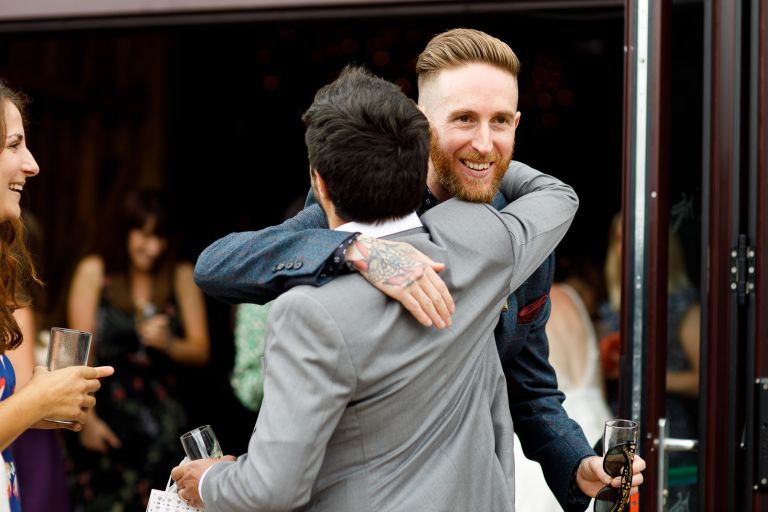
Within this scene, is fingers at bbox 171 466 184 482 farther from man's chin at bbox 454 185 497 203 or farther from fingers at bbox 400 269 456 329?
man's chin at bbox 454 185 497 203

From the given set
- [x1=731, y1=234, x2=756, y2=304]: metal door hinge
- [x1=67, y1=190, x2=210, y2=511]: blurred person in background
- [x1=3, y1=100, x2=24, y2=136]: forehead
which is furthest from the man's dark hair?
[x1=67, y1=190, x2=210, y2=511]: blurred person in background

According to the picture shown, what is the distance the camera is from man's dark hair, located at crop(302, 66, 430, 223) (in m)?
1.48

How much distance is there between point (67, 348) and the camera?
1.97 m

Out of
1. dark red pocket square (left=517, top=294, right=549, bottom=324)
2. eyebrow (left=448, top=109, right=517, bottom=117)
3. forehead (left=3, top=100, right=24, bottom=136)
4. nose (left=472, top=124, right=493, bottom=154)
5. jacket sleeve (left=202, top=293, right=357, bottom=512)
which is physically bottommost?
jacket sleeve (left=202, top=293, right=357, bottom=512)

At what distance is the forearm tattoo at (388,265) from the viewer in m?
1.45

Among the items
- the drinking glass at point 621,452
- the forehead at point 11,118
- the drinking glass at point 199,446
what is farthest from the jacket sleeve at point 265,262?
the forehead at point 11,118

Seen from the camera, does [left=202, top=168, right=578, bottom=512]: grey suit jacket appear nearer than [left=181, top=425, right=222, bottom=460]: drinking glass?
Yes

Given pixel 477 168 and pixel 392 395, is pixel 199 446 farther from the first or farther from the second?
pixel 477 168

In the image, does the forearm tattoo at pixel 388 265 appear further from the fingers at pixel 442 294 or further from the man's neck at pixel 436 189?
the man's neck at pixel 436 189

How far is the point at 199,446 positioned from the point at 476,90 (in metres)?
0.82

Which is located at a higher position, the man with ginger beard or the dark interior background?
the dark interior background

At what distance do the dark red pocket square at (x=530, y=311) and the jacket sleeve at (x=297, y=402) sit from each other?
1.94 ft

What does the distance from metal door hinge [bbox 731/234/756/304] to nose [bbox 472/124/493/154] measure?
103cm

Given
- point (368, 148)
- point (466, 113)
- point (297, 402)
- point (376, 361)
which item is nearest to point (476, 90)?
point (466, 113)
